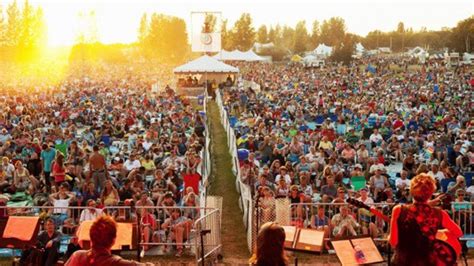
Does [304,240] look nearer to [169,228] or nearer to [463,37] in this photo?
[169,228]

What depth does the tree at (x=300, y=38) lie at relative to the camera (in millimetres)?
122250

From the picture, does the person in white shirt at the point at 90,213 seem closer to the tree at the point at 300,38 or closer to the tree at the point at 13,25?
the tree at the point at 13,25

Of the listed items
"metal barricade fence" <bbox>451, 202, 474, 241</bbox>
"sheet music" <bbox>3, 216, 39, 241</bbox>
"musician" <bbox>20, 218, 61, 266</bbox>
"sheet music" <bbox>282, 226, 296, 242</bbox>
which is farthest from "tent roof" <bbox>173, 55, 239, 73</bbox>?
"sheet music" <bbox>282, 226, 296, 242</bbox>

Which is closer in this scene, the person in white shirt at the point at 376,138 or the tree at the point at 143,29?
the person in white shirt at the point at 376,138

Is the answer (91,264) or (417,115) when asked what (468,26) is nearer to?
(417,115)

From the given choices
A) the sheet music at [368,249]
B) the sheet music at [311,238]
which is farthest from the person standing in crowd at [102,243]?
the sheet music at [311,238]

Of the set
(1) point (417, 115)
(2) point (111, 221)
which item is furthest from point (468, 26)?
(2) point (111, 221)

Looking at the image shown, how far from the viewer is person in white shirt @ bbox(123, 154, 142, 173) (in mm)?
15357

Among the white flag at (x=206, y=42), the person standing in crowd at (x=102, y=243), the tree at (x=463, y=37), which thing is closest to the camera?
the person standing in crowd at (x=102, y=243)

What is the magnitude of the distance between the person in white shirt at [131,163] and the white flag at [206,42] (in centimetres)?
3652

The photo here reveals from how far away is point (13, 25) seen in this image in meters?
109

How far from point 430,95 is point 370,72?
2795 centimetres

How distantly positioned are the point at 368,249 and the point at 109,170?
350 inches

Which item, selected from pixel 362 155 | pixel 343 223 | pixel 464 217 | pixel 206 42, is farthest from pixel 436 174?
pixel 206 42
